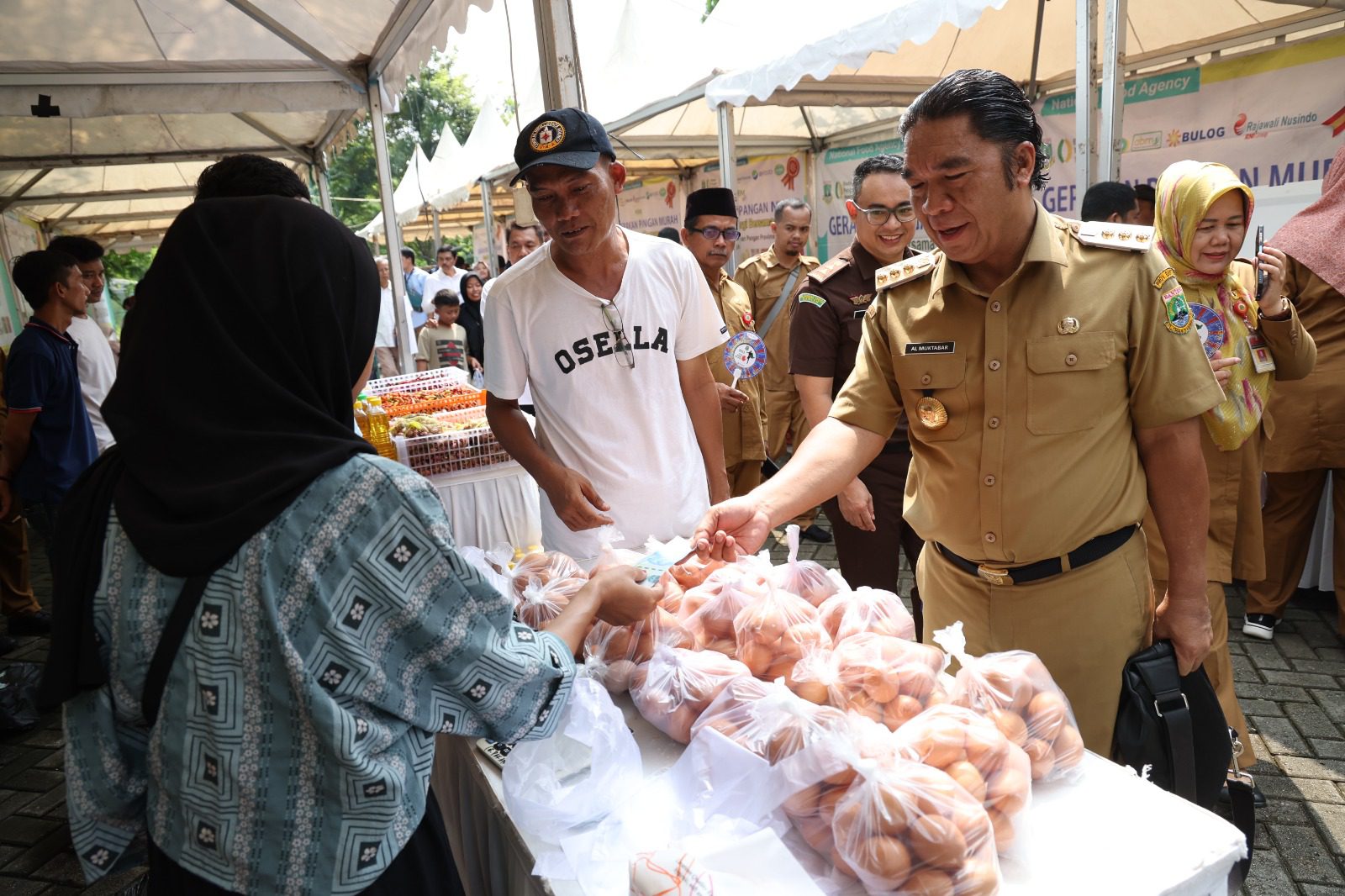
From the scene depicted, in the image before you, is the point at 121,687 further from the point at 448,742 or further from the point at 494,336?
the point at 494,336

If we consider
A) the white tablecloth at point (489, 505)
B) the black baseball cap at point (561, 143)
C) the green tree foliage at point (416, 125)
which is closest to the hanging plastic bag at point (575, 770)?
the black baseball cap at point (561, 143)

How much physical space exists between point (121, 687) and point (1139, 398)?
1964 millimetres

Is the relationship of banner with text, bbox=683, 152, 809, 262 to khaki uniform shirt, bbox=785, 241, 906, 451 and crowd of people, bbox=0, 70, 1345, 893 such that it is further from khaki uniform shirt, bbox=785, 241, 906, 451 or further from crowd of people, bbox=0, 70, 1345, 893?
khaki uniform shirt, bbox=785, 241, 906, 451

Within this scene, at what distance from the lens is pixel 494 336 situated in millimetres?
2652

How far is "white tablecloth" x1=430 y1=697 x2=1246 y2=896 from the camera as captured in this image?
3.66 feet

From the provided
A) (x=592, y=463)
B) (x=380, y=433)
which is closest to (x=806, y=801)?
(x=592, y=463)

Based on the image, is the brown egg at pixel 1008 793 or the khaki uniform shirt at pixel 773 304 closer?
the brown egg at pixel 1008 793

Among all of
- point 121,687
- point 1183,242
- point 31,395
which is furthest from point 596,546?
point 31,395

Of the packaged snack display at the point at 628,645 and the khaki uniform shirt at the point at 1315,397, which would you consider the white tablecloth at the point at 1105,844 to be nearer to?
the packaged snack display at the point at 628,645

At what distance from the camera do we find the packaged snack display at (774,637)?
1569 mm

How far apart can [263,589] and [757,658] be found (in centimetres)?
89

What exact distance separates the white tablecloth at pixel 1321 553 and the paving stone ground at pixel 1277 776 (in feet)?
0.43

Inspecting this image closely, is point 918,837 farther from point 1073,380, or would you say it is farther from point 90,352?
point 90,352

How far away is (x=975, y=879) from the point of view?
1.06m
